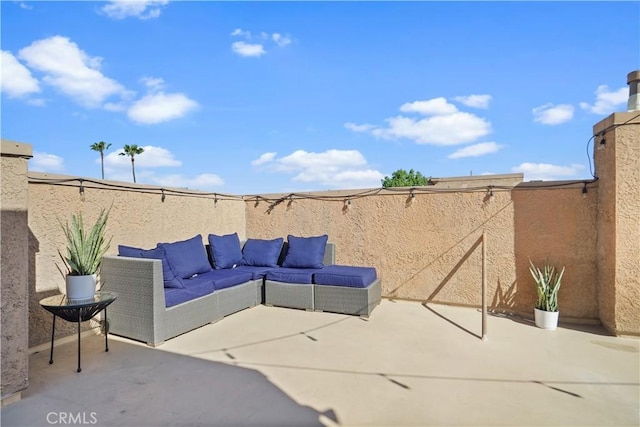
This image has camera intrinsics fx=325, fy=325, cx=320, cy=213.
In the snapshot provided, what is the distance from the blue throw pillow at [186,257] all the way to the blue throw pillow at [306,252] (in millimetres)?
1366

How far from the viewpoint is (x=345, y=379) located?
2.81m

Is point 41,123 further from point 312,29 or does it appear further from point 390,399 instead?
point 390,399

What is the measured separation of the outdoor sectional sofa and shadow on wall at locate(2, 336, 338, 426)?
56 centimetres

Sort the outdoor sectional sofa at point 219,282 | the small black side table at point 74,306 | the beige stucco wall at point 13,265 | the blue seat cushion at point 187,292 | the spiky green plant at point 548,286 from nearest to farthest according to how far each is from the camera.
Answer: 1. the beige stucco wall at point 13,265
2. the small black side table at point 74,306
3. the outdoor sectional sofa at point 219,282
4. the blue seat cushion at point 187,292
5. the spiky green plant at point 548,286

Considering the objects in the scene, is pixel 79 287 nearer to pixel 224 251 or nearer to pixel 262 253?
pixel 224 251

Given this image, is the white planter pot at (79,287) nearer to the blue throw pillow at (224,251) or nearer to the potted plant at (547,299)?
the blue throw pillow at (224,251)

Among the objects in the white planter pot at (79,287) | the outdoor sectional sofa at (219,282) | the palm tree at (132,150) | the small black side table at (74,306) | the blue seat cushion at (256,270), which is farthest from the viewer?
the palm tree at (132,150)

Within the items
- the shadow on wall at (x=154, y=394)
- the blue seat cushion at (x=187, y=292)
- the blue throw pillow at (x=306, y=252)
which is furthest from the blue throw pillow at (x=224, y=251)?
the shadow on wall at (x=154, y=394)

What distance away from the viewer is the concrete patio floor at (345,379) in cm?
227

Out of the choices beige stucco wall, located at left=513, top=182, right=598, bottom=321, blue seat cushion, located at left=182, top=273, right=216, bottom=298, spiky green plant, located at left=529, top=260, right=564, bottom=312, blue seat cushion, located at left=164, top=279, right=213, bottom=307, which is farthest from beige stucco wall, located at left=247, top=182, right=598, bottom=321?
blue seat cushion, located at left=164, top=279, right=213, bottom=307

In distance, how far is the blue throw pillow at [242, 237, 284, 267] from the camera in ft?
19.2

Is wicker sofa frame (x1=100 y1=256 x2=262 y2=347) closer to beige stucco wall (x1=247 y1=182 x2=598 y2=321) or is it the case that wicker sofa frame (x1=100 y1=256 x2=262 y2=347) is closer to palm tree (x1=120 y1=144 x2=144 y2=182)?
beige stucco wall (x1=247 y1=182 x2=598 y2=321)

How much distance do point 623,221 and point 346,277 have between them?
3448 millimetres

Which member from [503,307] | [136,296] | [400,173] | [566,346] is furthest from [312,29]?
[400,173]
